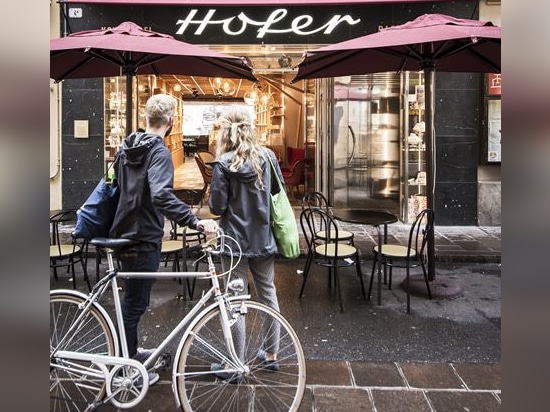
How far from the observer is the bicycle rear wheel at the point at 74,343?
2.84 metres

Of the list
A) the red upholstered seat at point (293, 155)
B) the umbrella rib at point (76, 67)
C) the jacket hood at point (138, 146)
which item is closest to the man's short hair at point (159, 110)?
the jacket hood at point (138, 146)

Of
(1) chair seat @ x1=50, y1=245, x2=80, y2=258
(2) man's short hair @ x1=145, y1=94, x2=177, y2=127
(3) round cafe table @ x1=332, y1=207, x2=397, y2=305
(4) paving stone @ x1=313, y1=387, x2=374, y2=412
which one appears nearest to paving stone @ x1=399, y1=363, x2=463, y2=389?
(4) paving stone @ x1=313, y1=387, x2=374, y2=412

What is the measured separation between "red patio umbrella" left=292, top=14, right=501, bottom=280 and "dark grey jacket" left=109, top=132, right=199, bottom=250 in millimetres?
2563

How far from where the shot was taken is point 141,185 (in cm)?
322

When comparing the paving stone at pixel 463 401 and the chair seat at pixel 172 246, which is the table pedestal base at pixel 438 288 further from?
the chair seat at pixel 172 246

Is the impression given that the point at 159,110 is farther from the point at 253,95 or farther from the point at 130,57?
the point at 253,95

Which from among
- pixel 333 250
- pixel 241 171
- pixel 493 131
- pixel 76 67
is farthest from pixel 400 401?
pixel 493 131

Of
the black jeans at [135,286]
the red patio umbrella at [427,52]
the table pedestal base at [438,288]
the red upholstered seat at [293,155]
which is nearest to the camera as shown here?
the black jeans at [135,286]

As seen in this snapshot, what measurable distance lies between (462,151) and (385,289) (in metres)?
4.63

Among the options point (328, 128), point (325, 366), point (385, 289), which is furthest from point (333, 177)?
point (325, 366)

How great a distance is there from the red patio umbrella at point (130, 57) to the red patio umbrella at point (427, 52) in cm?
105

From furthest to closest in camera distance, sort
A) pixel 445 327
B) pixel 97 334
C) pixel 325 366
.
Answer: pixel 445 327 < pixel 325 366 < pixel 97 334
